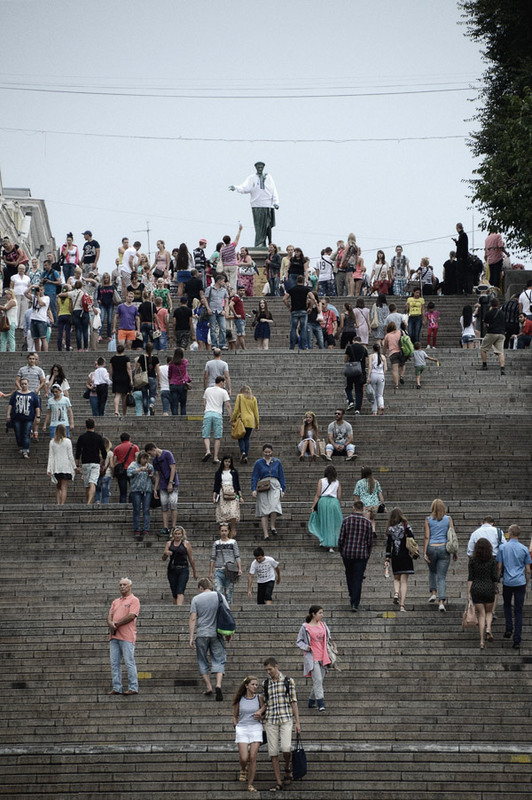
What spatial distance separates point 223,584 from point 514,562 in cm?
341

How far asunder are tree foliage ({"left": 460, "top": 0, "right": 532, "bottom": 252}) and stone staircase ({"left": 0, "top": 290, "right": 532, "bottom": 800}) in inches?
306

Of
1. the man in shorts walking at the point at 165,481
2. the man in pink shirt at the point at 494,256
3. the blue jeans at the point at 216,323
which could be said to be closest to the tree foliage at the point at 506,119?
the man in pink shirt at the point at 494,256

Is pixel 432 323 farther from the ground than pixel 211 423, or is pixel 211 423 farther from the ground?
pixel 432 323

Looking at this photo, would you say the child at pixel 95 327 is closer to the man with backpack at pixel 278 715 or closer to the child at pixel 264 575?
the child at pixel 264 575

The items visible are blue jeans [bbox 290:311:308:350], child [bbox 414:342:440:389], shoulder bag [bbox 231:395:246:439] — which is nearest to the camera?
shoulder bag [bbox 231:395:246:439]

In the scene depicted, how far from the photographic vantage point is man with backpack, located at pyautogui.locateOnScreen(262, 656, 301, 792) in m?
13.6

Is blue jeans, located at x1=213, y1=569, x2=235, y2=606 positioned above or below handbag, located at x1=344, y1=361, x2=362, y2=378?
below

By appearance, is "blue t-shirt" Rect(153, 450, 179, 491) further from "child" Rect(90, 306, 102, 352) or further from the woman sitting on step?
"child" Rect(90, 306, 102, 352)

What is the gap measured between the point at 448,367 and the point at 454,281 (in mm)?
8114

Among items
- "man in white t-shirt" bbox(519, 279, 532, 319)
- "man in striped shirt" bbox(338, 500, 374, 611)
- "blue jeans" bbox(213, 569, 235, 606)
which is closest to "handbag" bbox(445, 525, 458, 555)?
"man in striped shirt" bbox(338, 500, 374, 611)

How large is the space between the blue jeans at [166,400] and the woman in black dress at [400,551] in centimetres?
855

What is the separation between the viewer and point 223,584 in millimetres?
16875

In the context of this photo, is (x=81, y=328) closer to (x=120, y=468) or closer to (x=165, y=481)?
(x=120, y=468)

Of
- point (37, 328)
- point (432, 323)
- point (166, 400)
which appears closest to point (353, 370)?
point (166, 400)
